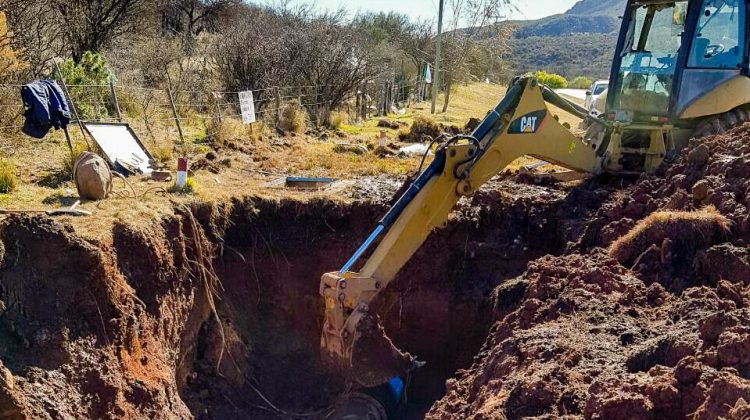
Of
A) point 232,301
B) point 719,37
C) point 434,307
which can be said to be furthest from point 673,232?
point 232,301

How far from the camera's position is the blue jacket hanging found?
9.29 metres

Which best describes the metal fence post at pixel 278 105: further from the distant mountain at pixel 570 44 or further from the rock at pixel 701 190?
the distant mountain at pixel 570 44

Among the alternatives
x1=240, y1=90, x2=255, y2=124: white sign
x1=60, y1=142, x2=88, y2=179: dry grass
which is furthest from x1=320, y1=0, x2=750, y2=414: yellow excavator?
x1=240, y1=90, x2=255, y2=124: white sign

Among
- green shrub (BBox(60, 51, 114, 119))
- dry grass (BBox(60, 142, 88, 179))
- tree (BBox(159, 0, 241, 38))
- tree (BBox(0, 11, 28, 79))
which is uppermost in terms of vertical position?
tree (BBox(159, 0, 241, 38))

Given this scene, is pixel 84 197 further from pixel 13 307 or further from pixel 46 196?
pixel 13 307

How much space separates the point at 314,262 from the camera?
929 centimetres

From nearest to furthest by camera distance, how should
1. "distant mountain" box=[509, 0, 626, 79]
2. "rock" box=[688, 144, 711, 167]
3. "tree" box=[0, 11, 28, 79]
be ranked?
"rock" box=[688, 144, 711, 167] < "tree" box=[0, 11, 28, 79] < "distant mountain" box=[509, 0, 626, 79]

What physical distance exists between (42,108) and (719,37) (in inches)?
347

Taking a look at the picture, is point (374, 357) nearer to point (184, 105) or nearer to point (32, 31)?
point (184, 105)

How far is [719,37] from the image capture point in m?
8.49

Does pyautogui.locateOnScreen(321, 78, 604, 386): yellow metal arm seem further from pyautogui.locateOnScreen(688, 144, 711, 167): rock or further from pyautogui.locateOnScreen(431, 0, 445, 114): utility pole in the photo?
pyautogui.locateOnScreen(431, 0, 445, 114): utility pole

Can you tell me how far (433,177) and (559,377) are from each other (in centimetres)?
291

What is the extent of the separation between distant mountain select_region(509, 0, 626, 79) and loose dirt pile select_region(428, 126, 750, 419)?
4236 centimetres

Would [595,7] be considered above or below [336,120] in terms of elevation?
above
